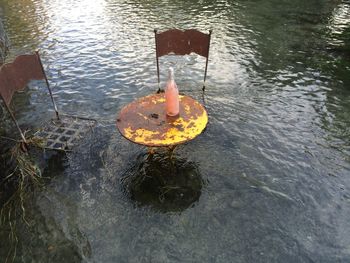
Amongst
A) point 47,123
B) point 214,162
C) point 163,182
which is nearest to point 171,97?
point 163,182

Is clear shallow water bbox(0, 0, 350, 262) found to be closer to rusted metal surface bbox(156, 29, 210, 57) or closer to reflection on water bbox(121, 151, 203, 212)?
reflection on water bbox(121, 151, 203, 212)

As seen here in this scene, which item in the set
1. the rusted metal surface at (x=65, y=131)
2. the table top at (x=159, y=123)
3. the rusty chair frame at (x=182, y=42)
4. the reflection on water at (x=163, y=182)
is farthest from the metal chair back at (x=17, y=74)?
the rusty chair frame at (x=182, y=42)

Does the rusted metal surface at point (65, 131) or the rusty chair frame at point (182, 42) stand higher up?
the rusty chair frame at point (182, 42)

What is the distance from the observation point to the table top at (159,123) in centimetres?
508

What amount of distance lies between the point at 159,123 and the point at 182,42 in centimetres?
322

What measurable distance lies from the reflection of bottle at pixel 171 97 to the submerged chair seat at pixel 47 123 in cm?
247

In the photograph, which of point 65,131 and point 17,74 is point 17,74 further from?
point 65,131

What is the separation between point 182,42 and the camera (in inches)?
308

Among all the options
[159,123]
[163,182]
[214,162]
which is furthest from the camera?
[214,162]

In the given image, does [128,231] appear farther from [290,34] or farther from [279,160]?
[290,34]

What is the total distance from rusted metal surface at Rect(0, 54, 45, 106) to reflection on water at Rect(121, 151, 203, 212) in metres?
2.73

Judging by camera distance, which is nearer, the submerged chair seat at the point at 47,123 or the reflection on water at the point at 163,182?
the reflection on water at the point at 163,182

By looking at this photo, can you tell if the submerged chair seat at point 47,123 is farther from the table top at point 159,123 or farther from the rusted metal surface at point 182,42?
A: the rusted metal surface at point 182,42

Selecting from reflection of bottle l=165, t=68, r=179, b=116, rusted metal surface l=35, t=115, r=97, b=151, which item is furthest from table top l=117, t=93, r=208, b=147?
rusted metal surface l=35, t=115, r=97, b=151
